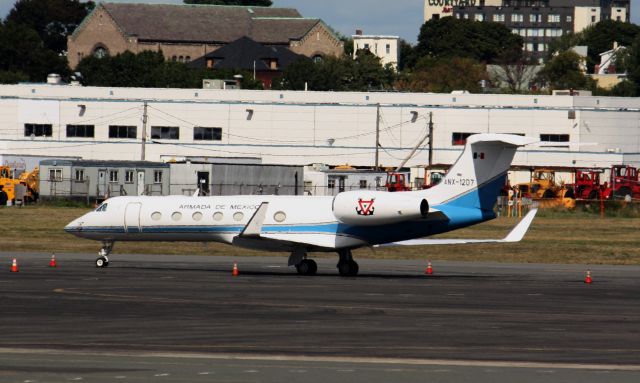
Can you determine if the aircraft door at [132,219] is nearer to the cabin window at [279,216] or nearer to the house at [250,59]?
the cabin window at [279,216]

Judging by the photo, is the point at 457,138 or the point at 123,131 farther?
the point at 123,131

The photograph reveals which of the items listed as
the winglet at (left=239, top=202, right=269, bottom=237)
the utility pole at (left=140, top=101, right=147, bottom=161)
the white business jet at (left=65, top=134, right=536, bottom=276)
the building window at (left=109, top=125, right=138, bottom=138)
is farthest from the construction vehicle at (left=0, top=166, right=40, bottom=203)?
the winglet at (left=239, top=202, right=269, bottom=237)

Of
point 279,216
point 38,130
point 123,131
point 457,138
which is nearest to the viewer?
point 279,216

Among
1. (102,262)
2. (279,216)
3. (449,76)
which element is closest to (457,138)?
(102,262)

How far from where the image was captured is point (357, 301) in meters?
34.0

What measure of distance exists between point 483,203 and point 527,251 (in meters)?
14.6

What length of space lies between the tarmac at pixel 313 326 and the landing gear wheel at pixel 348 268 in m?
0.32

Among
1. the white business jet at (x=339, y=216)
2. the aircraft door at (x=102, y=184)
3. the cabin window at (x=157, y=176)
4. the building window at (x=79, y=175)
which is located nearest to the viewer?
the white business jet at (x=339, y=216)

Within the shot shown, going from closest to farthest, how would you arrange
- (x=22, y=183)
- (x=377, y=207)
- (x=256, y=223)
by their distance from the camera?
1. (x=377, y=207)
2. (x=256, y=223)
3. (x=22, y=183)

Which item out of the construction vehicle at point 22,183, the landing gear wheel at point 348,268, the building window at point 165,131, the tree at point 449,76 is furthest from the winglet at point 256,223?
the tree at point 449,76

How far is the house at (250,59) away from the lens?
188600 mm

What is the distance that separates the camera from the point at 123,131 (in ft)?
350

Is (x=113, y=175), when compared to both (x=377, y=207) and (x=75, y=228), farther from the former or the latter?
(x=377, y=207)

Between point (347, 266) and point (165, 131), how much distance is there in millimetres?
64782
